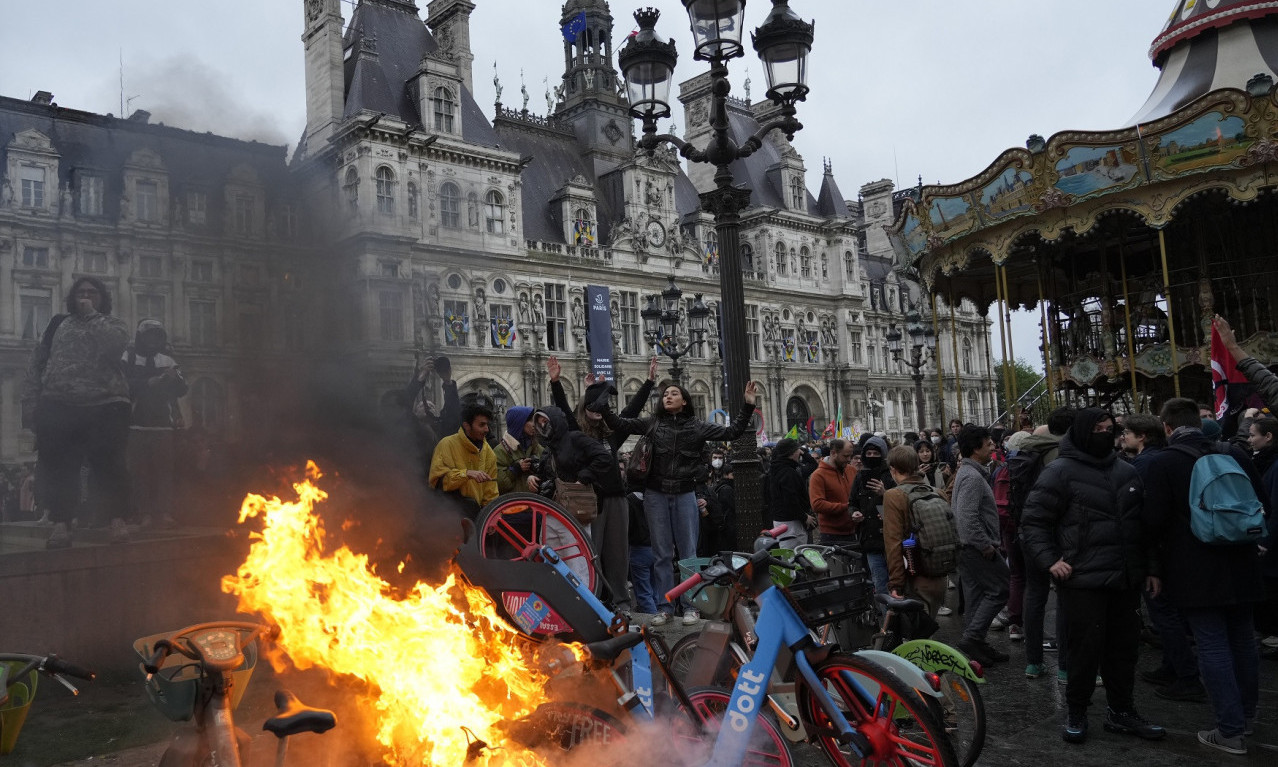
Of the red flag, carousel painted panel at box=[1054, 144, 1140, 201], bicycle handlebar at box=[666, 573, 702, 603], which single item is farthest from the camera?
carousel painted panel at box=[1054, 144, 1140, 201]

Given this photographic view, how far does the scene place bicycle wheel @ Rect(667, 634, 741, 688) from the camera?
175 inches

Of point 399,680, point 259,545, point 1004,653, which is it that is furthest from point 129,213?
point 1004,653

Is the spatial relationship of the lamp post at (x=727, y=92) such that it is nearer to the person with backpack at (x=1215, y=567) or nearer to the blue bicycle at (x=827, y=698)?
the person with backpack at (x=1215, y=567)

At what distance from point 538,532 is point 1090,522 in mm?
3218

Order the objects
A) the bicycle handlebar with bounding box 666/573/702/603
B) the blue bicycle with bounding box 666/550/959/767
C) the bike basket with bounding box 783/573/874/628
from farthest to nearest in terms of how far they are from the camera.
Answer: the bicycle handlebar with bounding box 666/573/702/603, the bike basket with bounding box 783/573/874/628, the blue bicycle with bounding box 666/550/959/767

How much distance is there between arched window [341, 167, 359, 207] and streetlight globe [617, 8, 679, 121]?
11.7 feet

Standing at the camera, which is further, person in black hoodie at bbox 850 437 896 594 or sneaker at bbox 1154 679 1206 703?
person in black hoodie at bbox 850 437 896 594

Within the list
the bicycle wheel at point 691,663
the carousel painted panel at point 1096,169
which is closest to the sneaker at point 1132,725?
the bicycle wheel at point 691,663

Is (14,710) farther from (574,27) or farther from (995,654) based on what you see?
(574,27)

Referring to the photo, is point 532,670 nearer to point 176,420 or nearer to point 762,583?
point 762,583

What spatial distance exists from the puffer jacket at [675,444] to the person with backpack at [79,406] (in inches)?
158

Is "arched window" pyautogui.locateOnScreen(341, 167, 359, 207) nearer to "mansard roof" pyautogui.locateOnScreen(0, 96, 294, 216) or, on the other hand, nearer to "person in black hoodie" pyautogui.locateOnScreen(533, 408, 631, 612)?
"mansard roof" pyautogui.locateOnScreen(0, 96, 294, 216)

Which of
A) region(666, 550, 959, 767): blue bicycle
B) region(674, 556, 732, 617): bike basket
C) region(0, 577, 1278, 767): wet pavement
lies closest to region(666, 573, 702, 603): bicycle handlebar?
region(674, 556, 732, 617): bike basket

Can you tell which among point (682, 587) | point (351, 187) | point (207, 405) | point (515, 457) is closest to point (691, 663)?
point (682, 587)
